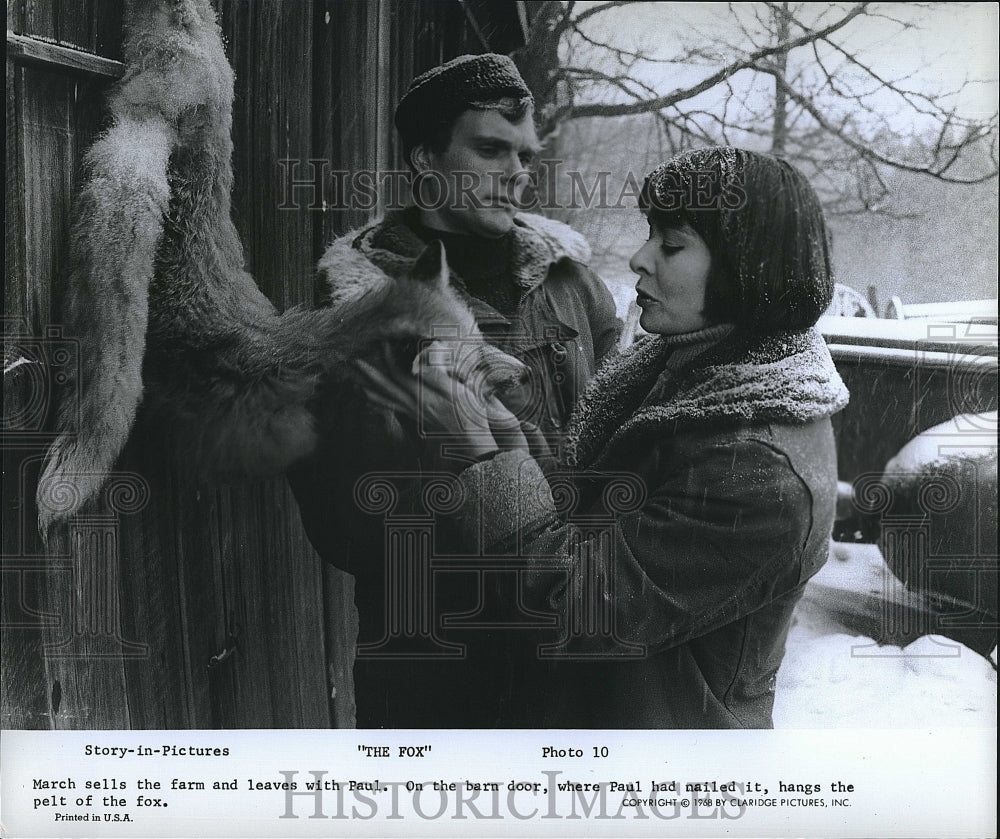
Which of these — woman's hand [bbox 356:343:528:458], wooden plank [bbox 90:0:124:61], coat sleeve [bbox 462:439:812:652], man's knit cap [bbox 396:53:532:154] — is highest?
wooden plank [bbox 90:0:124:61]

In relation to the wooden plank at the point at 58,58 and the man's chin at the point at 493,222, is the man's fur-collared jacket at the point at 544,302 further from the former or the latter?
the wooden plank at the point at 58,58

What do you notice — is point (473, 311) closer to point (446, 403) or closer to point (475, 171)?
point (446, 403)

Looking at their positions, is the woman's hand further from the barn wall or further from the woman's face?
the woman's face

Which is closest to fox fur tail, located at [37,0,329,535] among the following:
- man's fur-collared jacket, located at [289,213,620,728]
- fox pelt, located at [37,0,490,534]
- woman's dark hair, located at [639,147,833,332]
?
fox pelt, located at [37,0,490,534]

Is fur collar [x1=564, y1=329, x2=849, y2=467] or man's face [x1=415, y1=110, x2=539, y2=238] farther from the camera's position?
man's face [x1=415, y1=110, x2=539, y2=238]

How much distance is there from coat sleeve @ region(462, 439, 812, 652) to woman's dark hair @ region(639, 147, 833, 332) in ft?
1.01

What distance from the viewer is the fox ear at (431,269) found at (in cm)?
224

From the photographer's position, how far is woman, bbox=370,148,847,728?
216cm

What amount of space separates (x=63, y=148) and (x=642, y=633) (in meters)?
1.71

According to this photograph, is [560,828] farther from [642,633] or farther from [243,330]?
[243,330]

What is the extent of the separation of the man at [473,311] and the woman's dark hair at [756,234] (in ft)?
0.84

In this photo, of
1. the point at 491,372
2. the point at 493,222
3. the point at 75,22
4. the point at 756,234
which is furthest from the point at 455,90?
the point at 75,22

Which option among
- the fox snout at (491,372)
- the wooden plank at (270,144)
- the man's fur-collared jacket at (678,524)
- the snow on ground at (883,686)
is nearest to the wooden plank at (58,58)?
the wooden plank at (270,144)

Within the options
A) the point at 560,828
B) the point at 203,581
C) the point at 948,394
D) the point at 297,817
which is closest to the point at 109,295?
the point at 203,581
